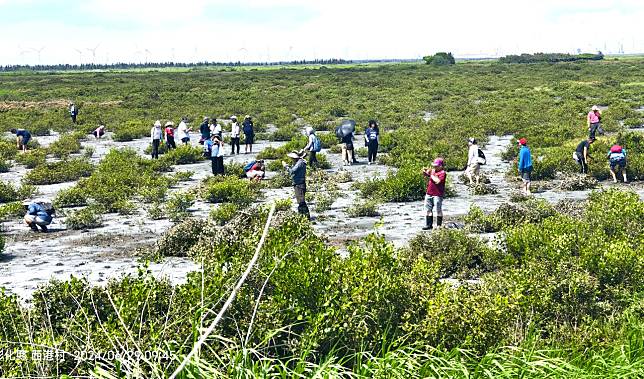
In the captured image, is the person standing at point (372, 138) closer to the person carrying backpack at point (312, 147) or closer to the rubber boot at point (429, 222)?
the person carrying backpack at point (312, 147)

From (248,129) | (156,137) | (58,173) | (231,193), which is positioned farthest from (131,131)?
(231,193)

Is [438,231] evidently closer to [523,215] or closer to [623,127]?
[523,215]

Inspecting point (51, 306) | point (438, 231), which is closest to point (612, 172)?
point (438, 231)

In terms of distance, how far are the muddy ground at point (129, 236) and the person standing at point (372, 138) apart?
315 centimetres

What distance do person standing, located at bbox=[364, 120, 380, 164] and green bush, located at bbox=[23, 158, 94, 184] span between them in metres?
10.7

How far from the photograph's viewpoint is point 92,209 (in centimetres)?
1856

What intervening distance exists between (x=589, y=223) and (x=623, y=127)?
23.0 meters

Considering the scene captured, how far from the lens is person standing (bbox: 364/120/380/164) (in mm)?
25703

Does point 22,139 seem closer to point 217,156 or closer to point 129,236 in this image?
point 217,156

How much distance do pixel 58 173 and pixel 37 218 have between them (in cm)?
832

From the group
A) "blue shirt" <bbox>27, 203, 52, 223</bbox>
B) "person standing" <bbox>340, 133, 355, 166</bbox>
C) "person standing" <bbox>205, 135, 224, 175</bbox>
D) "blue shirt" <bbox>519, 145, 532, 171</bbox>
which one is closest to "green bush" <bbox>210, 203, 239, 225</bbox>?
"blue shirt" <bbox>27, 203, 52, 223</bbox>

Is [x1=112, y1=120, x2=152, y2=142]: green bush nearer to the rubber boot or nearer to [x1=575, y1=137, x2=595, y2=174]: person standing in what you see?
[x1=575, y1=137, x2=595, y2=174]: person standing

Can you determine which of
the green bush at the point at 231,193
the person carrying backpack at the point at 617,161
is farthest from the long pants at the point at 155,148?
the person carrying backpack at the point at 617,161

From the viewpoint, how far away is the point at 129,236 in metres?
16.1
